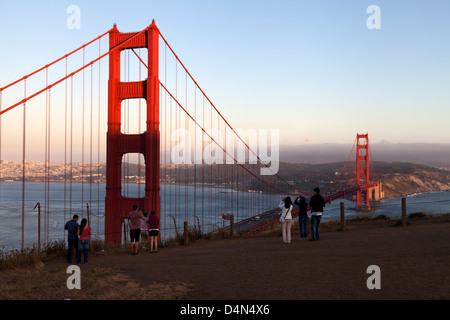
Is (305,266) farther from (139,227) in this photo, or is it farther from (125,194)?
(125,194)

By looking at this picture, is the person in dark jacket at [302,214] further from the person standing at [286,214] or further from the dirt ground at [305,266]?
the dirt ground at [305,266]

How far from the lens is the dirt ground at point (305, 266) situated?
633cm

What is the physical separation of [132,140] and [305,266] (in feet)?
43.3

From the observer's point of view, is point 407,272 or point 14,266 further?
point 14,266

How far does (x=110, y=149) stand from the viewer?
19016mm

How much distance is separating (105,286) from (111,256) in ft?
13.5

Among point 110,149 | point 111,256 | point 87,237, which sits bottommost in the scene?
point 111,256

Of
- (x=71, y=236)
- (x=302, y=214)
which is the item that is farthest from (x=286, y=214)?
(x=71, y=236)

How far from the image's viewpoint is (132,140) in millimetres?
19281

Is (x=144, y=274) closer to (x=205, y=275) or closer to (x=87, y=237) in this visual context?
(x=205, y=275)

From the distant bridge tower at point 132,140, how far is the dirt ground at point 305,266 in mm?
6785

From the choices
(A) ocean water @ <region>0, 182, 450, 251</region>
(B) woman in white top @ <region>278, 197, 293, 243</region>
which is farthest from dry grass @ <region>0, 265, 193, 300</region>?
(B) woman in white top @ <region>278, 197, 293, 243</region>
